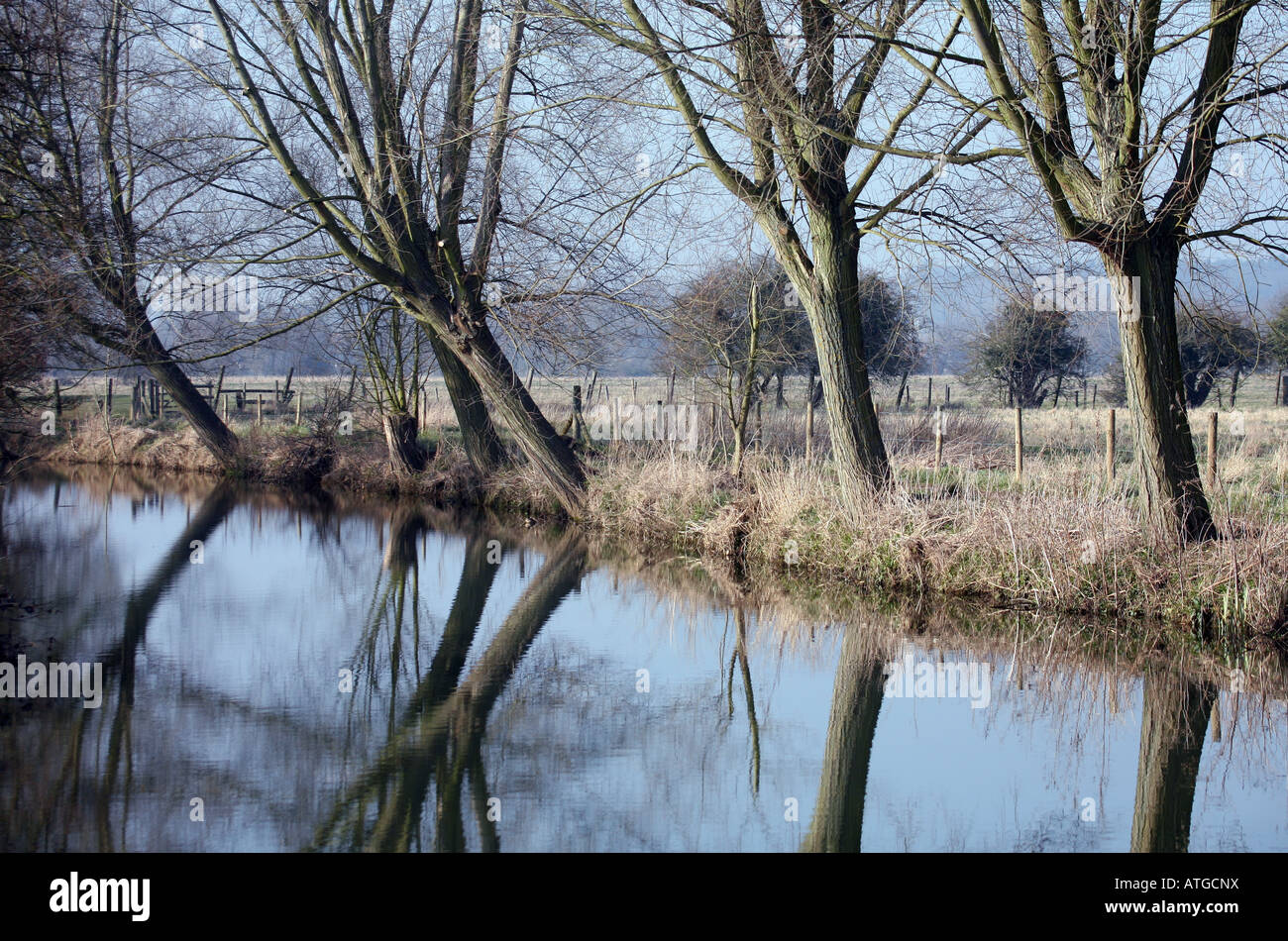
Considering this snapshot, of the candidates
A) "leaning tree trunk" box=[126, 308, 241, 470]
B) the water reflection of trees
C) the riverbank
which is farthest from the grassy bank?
"leaning tree trunk" box=[126, 308, 241, 470]

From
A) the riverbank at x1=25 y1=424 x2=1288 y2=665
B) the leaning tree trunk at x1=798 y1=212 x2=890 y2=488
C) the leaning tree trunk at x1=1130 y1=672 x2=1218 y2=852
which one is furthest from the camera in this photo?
the leaning tree trunk at x1=798 y1=212 x2=890 y2=488

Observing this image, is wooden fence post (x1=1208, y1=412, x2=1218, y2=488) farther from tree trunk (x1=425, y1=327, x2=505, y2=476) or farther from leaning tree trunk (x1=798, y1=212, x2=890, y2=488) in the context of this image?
tree trunk (x1=425, y1=327, x2=505, y2=476)

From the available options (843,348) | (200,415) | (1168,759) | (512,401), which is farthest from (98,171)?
(1168,759)

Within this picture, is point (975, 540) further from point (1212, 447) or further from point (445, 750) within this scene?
point (445, 750)

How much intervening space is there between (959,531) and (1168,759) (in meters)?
4.56

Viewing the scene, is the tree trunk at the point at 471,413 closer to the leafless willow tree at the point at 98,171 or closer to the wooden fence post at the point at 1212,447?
the leafless willow tree at the point at 98,171

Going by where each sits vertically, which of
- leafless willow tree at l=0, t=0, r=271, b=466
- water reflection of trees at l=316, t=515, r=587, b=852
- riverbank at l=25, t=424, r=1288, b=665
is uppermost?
leafless willow tree at l=0, t=0, r=271, b=466

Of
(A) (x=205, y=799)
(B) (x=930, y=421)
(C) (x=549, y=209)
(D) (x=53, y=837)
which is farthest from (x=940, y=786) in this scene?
(B) (x=930, y=421)

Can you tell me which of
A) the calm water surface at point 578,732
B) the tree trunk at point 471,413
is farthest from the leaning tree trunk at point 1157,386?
the tree trunk at point 471,413

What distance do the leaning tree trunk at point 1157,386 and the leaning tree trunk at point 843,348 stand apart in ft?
9.00

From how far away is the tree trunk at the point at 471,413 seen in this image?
1870cm

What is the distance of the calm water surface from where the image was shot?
5973 mm

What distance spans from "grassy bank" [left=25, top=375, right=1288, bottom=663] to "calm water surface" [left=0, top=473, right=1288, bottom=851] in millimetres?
1055

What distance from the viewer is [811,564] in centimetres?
1254
